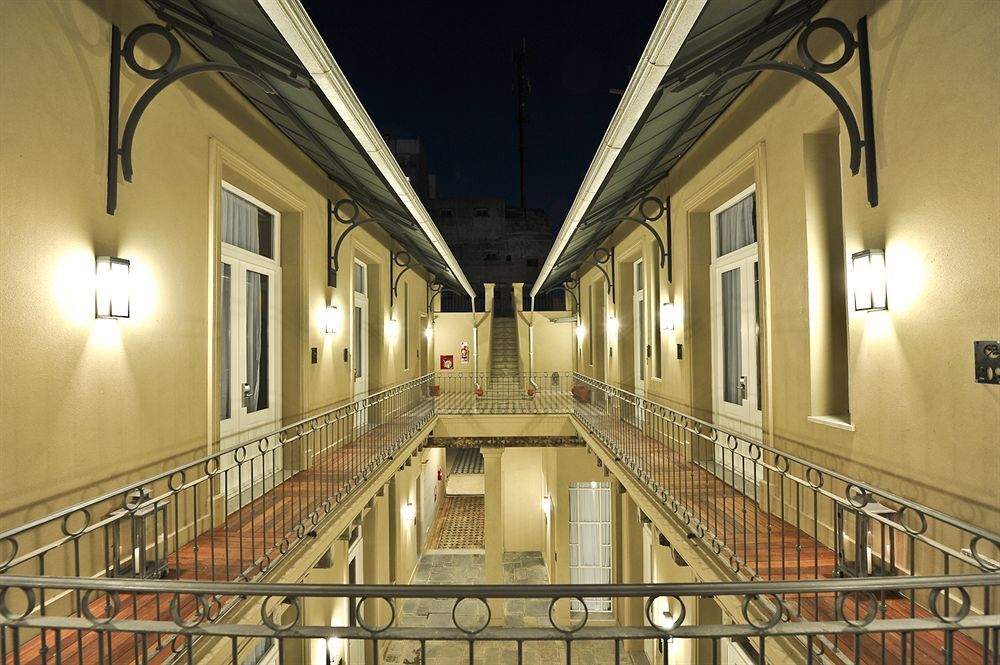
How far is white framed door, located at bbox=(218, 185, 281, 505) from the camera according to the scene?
5.20 m

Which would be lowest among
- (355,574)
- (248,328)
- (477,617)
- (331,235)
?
(477,617)

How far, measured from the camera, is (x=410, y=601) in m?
11.9

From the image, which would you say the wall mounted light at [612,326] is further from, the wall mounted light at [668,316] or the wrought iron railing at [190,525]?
the wrought iron railing at [190,525]

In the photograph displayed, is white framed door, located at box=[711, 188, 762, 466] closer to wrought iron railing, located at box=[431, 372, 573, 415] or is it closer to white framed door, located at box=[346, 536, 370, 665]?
wrought iron railing, located at box=[431, 372, 573, 415]

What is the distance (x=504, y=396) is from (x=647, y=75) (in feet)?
35.5

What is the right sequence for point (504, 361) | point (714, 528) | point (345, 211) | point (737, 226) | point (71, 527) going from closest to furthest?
point (71, 527)
point (714, 528)
point (737, 226)
point (345, 211)
point (504, 361)

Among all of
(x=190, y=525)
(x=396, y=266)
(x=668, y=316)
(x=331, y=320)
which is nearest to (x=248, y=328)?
(x=331, y=320)

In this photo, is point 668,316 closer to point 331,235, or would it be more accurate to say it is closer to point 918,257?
point 918,257

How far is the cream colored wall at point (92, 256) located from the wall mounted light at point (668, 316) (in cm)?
551

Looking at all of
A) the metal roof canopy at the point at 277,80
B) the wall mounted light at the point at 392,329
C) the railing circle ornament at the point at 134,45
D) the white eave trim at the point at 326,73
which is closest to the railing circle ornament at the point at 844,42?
the white eave trim at the point at 326,73

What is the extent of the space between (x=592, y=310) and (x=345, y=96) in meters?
10.5

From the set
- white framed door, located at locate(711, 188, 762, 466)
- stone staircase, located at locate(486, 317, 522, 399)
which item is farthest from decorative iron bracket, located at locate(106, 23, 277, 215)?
stone staircase, located at locate(486, 317, 522, 399)

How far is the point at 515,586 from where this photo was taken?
1.89m

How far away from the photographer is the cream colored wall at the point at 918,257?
8.04 ft
